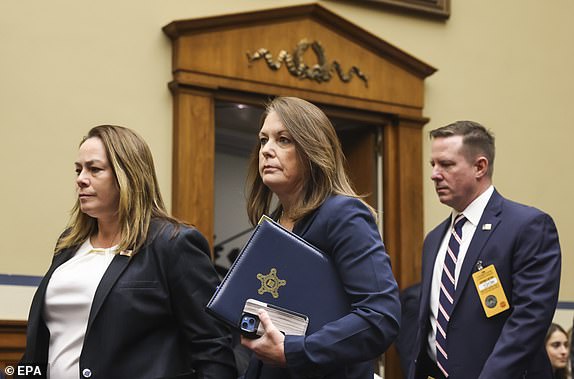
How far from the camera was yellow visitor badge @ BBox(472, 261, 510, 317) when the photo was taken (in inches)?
153

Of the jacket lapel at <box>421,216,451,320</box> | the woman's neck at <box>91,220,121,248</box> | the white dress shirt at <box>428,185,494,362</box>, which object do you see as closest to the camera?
the woman's neck at <box>91,220,121,248</box>

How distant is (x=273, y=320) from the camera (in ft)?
8.39

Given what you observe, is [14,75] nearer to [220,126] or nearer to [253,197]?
[220,126]

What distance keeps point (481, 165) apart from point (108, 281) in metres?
1.93

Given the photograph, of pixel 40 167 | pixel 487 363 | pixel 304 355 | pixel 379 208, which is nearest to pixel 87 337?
pixel 304 355

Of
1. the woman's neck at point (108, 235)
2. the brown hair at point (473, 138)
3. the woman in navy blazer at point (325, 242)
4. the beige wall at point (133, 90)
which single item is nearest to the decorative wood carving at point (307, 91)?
the beige wall at point (133, 90)

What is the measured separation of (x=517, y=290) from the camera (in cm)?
386

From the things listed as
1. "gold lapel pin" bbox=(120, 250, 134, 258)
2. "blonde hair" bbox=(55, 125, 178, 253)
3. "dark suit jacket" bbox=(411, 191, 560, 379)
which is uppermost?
"blonde hair" bbox=(55, 125, 178, 253)

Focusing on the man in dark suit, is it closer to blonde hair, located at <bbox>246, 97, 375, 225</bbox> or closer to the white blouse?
blonde hair, located at <bbox>246, 97, 375, 225</bbox>

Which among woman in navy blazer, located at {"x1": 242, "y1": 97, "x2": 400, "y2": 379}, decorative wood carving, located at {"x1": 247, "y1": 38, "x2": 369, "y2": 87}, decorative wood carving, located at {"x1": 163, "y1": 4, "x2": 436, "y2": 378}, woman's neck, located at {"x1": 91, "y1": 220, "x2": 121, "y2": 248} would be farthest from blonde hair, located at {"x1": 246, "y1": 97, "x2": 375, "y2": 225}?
decorative wood carving, located at {"x1": 247, "y1": 38, "x2": 369, "y2": 87}

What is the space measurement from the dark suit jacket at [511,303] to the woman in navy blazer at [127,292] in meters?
1.22

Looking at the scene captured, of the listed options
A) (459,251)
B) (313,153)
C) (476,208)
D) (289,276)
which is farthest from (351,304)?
(476,208)

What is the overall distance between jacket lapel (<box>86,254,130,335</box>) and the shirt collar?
1675mm

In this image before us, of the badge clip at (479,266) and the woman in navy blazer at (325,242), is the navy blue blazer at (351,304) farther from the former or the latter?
the badge clip at (479,266)
